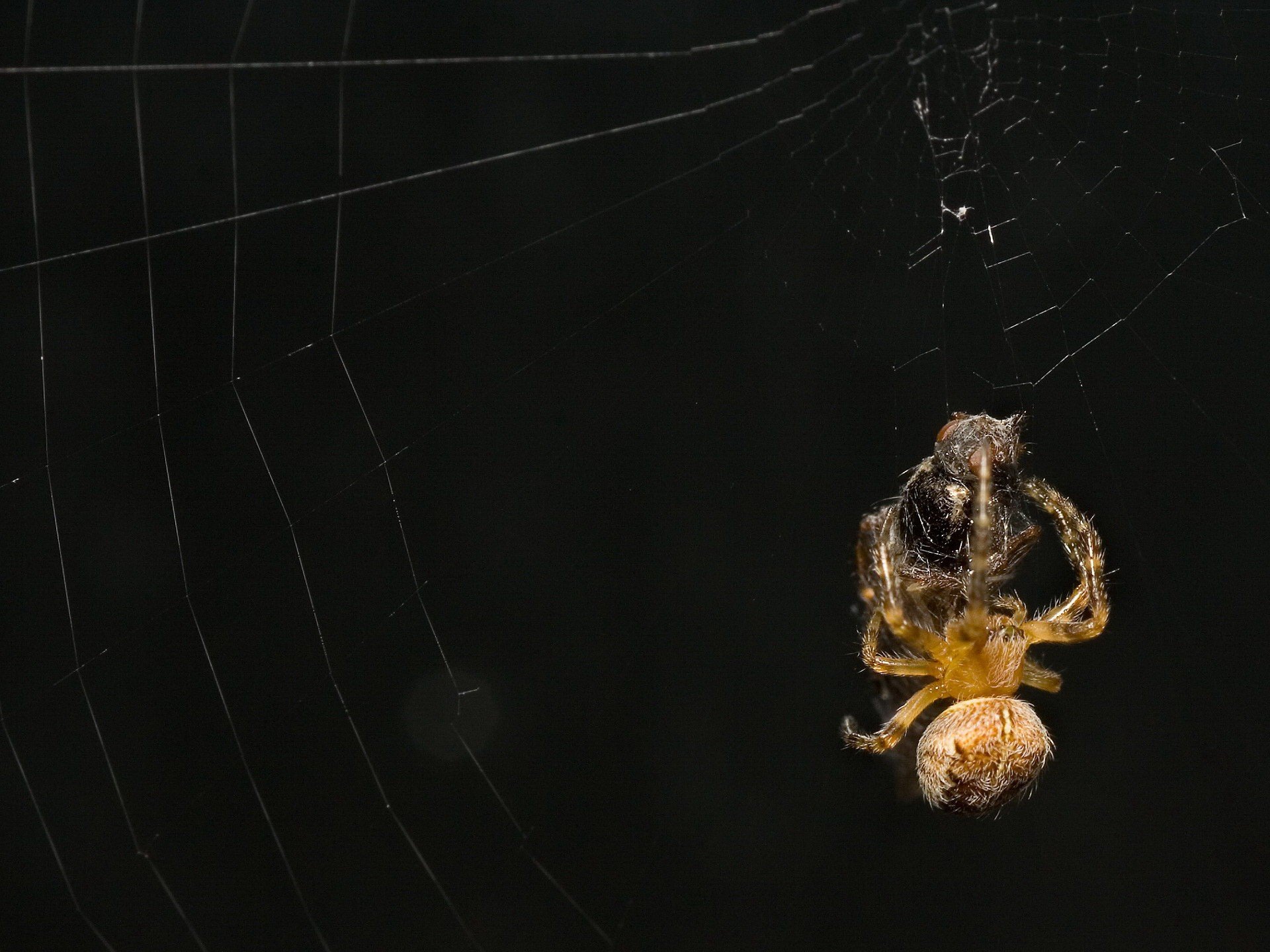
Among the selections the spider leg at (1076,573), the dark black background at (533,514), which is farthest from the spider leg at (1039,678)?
the dark black background at (533,514)

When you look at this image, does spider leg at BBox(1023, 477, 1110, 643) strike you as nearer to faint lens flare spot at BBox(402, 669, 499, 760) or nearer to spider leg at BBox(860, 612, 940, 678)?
spider leg at BBox(860, 612, 940, 678)

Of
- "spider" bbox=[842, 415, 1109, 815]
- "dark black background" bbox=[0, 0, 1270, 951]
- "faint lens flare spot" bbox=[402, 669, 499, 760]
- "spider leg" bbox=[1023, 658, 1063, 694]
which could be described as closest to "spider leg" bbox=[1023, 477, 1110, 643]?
"spider" bbox=[842, 415, 1109, 815]

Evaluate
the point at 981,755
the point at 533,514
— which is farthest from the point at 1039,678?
the point at 533,514

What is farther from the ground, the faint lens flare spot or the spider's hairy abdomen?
the spider's hairy abdomen

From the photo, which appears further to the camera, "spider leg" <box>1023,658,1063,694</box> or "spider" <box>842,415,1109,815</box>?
"spider leg" <box>1023,658,1063,694</box>

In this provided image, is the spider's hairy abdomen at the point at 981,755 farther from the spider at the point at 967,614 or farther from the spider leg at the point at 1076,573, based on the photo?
the spider leg at the point at 1076,573

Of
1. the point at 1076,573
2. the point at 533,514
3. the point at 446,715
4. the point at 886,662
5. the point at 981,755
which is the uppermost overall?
the point at 1076,573

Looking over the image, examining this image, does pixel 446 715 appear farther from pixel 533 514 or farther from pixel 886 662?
pixel 886 662

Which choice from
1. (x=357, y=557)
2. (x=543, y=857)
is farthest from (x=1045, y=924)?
(x=357, y=557)
